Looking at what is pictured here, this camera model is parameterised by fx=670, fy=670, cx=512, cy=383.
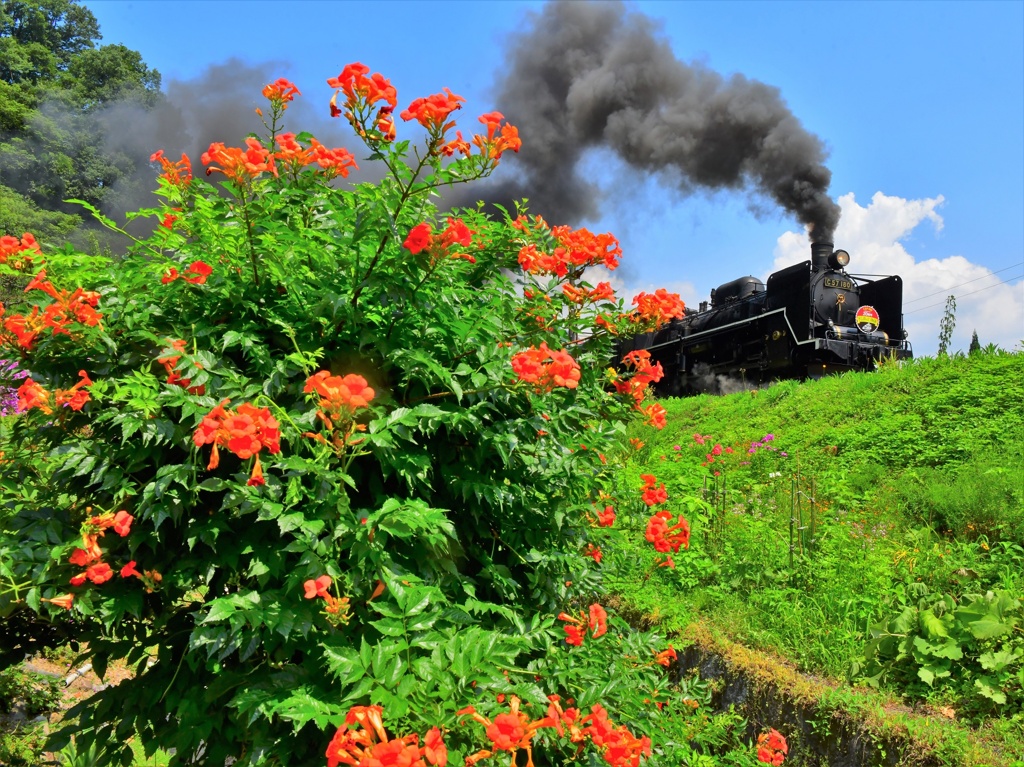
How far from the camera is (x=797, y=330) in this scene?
14391mm

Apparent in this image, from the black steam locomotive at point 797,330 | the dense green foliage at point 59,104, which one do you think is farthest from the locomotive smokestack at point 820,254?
the dense green foliage at point 59,104

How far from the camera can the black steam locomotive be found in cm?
1415

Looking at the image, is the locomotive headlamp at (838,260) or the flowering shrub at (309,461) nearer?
the flowering shrub at (309,461)

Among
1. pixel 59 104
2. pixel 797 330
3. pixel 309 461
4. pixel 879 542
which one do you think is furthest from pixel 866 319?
pixel 59 104

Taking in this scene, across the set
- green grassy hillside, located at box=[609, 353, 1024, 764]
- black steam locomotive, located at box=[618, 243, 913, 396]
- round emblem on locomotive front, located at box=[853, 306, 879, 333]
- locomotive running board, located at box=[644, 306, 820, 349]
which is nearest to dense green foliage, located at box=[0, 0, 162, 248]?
locomotive running board, located at box=[644, 306, 820, 349]

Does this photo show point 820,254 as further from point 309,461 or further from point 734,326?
point 309,461

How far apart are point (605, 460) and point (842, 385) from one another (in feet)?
24.9

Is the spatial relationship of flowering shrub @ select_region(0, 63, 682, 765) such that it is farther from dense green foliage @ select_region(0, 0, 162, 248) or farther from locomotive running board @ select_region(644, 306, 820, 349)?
dense green foliage @ select_region(0, 0, 162, 248)

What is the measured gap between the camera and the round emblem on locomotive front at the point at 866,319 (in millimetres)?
14844

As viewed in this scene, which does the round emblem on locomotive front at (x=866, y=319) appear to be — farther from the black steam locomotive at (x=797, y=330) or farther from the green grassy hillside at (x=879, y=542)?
the green grassy hillside at (x=879, y=542)

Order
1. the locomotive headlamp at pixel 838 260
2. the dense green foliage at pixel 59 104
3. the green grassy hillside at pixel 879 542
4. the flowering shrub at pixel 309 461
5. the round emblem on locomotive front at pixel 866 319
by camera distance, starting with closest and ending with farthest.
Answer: the flowering shrub at pixel 309 461 < the green grassy hillside at pixel 879 542 < the round emblem on locomotive front at pixel 866 319 < the locomotive headlamp at pixel 838 260 < the dense green foliage at pixel 59 104

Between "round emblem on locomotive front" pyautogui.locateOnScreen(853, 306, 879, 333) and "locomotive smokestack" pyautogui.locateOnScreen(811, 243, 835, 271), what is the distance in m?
1.55

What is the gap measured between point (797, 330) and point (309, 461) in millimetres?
14399

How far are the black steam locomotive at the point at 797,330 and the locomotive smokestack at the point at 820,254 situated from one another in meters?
0.02
